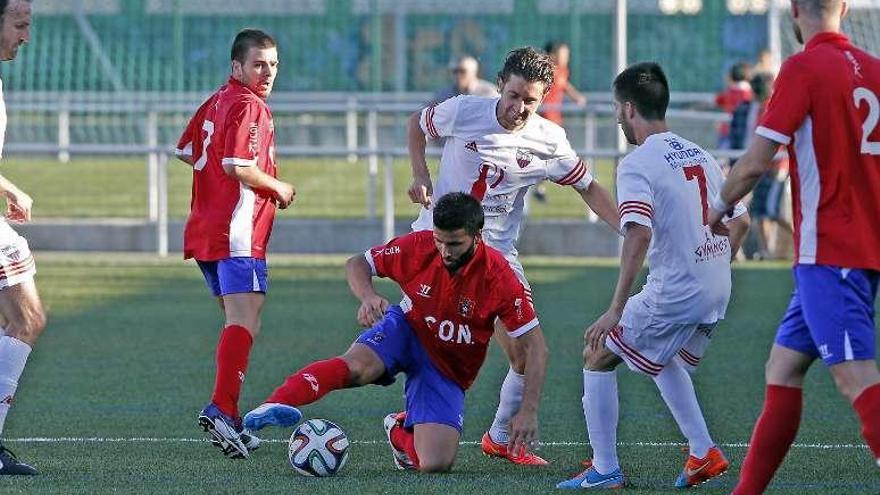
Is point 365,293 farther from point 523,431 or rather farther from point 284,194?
point 284,194

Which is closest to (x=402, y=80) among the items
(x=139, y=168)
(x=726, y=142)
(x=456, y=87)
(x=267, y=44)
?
(x=139, y=168)

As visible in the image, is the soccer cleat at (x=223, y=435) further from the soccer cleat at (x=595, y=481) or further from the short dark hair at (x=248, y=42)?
the short dark hair at (x=248, y=42)

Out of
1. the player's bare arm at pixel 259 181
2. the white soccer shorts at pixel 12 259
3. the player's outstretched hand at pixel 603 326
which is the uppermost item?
the player's bare arm at pixel 259 181

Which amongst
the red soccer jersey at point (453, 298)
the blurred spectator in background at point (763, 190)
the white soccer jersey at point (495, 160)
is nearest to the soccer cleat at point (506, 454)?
the red soccer jersey at point (453, 298)

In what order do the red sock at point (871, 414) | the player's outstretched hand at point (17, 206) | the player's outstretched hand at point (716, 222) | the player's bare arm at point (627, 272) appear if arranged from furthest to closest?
the player's outstretched hand at point (17, 206) < the player's bare arm at point (627, 272) < the player's outstretched hand at point (716, 222) < the red sock at point (871, 414)

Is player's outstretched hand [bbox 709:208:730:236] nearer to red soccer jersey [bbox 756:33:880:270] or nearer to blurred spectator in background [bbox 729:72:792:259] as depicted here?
red soccer jersey [bbox 756:33:880:270]

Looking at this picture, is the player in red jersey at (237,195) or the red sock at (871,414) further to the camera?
the player in red jersey at (237,195)

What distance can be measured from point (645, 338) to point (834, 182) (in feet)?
4.57

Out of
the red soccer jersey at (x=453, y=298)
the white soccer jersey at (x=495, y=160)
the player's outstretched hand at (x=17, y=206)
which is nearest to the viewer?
the player's outstretched hand at (x=17, y=206)

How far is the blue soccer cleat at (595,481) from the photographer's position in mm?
6820

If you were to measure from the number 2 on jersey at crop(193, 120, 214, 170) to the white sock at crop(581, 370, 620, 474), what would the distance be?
6.96 feet

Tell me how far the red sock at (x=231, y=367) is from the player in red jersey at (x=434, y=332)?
0.51 metres

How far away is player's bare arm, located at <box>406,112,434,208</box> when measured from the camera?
783 centimetres

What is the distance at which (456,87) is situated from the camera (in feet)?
53.7
